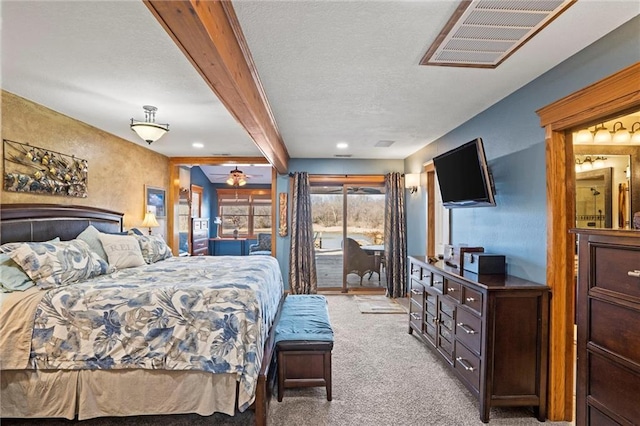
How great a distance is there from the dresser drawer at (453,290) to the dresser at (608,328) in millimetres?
1013

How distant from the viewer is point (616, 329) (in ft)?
5.13

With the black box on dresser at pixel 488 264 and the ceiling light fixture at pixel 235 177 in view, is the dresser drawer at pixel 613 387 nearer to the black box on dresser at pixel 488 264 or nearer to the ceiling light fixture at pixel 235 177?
the black box on dresser at pixel 488 264

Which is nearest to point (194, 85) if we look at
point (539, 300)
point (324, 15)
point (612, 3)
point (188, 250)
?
point (324, 15)

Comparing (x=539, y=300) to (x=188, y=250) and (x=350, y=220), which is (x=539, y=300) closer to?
(x=350, y=220)

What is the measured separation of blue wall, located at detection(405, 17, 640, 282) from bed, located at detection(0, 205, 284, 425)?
224 cm

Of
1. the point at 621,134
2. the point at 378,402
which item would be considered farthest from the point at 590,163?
the point at 378,402

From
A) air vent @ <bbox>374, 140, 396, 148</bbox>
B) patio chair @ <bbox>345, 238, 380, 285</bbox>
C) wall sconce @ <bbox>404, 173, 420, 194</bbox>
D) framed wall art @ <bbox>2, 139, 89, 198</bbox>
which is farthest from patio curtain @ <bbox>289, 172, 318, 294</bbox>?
framed wall art @ <bbox>2, 139, 89, 198</bbox>

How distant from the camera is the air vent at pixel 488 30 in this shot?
1.63 metres

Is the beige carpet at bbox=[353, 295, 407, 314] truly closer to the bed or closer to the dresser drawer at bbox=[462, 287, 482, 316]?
the dresser drawer at bbox=[462, 287, 482, 316]

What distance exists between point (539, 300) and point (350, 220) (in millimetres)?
4176

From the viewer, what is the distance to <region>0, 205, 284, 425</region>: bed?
221cm

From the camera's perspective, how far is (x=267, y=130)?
338cm

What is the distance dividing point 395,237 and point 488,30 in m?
4.46

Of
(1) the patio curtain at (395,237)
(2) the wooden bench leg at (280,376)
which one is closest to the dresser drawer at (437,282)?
(2) the wooden bench leg at (280,376)
